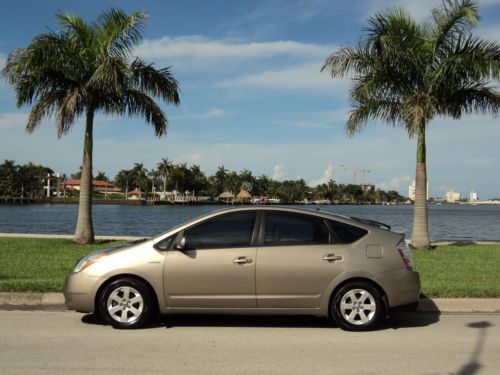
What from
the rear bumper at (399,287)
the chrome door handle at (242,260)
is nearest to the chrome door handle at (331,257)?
the rear bumper at (399,287)

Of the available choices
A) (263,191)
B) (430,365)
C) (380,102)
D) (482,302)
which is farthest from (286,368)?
(263,191)

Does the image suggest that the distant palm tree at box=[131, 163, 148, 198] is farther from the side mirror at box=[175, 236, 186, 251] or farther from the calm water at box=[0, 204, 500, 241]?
the side mirror at box=[175, 236, 186, 251]

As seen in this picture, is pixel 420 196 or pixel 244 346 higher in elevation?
pixel 420 196

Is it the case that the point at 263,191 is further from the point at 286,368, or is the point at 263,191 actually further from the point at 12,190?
the point at 286,368

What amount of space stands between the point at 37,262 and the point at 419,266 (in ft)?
27.4

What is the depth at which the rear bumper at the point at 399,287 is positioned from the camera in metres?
6.79

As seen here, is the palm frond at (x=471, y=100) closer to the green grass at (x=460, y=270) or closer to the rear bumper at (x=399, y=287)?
the green grass at (x=460, y=270)

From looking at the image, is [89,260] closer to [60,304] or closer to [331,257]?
[60,304]

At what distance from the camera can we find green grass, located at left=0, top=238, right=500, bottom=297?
8727 millimetres

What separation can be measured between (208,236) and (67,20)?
1218 cm

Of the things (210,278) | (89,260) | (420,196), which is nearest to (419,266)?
(420,196)

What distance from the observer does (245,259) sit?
22.2 feet

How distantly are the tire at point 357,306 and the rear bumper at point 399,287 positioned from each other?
12 centimetres

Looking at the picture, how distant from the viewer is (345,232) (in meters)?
7.05
